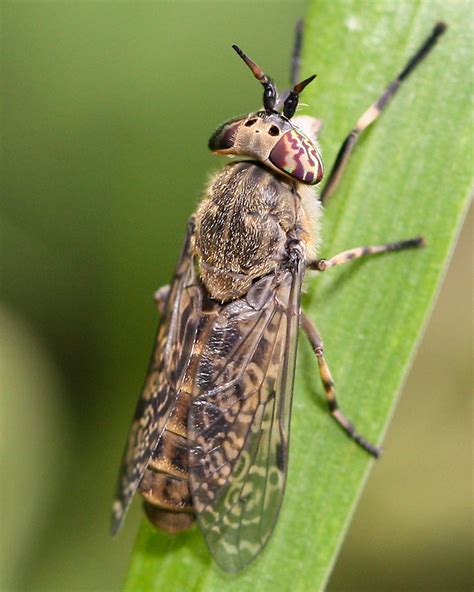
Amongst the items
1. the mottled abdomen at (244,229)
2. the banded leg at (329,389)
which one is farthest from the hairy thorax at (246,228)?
the banded leg at (329,389)

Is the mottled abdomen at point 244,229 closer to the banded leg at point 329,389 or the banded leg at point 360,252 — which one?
the banded leg at point 360,252

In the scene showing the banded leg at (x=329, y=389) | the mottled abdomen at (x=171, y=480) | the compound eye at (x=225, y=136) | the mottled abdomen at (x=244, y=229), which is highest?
the compound eye at (x=225, y=136)

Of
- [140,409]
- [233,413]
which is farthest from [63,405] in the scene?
[233,413]

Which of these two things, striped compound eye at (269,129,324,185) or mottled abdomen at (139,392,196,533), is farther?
striped compound eye at (269,129,324,185)

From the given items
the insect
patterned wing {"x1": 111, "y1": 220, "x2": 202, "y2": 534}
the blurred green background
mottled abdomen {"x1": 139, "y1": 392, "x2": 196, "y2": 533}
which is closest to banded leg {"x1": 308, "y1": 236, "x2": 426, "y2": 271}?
the insect

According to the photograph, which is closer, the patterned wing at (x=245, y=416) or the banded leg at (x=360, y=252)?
the patterned wing at (x=245, y=416)

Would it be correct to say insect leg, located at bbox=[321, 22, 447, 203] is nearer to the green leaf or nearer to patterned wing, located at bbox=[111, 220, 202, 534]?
the green leaf

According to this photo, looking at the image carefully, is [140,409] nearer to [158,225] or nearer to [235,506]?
[235,506]

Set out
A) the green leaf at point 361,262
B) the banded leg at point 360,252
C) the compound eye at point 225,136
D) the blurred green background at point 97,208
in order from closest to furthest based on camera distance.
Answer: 1. the green leaf at point 361,262
2. the banded leg at point 360,252
3. the compound eye at point 225,136
4. the blurred green background at point 97,208
